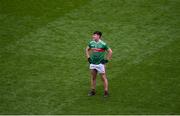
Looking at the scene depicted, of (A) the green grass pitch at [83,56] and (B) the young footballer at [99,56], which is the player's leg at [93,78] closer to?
(B) the young footballer at [99,56]

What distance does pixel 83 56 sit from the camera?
47.9 feet

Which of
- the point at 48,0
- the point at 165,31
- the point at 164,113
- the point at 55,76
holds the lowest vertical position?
the point at 164,113

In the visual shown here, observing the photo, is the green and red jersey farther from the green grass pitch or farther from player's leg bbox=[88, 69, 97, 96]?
the green grass pitch

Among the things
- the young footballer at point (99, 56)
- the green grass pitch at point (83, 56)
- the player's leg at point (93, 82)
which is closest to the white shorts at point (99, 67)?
the young footballer at point (99, 56)

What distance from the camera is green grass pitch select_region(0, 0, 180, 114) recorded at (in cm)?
1234

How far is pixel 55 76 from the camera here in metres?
13.6

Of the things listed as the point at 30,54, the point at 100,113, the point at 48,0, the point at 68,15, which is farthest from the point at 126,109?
the point at 48,0

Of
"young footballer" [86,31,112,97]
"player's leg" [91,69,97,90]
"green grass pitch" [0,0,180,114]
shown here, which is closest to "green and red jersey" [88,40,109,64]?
"young footballer" [86,31,112,97]

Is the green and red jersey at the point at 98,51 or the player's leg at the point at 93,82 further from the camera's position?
the player's leg at the point at 93,82

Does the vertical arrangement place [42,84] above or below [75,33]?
below

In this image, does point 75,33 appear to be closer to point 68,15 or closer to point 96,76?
point 68,15

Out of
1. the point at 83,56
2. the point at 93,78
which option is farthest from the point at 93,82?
the point at 83,56

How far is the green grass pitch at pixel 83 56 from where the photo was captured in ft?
40.5

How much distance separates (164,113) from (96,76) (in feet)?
8.15
